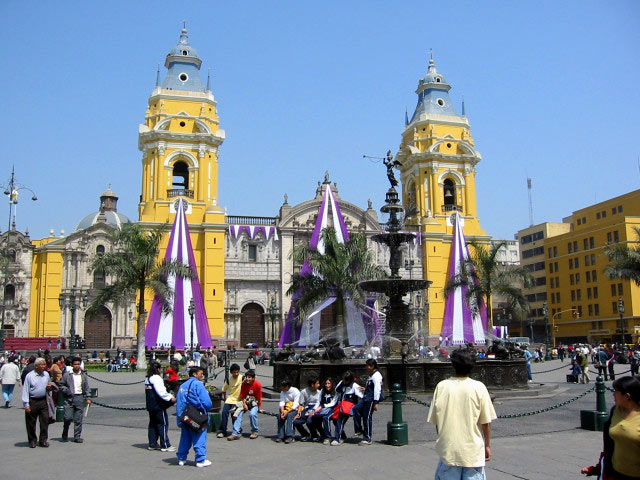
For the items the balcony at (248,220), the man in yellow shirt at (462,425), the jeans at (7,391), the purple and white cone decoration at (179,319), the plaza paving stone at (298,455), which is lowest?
the plaza paving stone at (298,455)

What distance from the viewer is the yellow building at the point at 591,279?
54406 mm

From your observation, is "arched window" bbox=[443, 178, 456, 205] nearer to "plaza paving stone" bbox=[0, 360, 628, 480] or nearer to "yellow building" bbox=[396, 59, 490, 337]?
"yellow building" bbox=[396, 59, 490, 337]

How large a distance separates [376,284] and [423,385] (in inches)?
173

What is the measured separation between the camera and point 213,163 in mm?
47688

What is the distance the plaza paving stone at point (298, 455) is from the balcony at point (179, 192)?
33846mm

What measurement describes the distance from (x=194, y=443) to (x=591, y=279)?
5640 cm

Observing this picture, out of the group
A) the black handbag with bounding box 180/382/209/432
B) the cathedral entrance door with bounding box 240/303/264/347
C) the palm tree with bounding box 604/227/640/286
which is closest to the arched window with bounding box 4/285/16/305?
the cathedral entrance door with bounding box 240/303/264/347

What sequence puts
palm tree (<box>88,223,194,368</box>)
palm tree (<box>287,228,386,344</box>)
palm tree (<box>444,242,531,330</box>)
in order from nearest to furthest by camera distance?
palm tree (<box>88,223,194,368</box>)
palm tree (<box>287,228,386,344</box>)
palm tree (<box>444,242,531,330</box>)

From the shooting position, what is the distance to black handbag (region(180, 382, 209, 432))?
28.6 ft

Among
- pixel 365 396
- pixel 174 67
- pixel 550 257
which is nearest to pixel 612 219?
pixel 550 257

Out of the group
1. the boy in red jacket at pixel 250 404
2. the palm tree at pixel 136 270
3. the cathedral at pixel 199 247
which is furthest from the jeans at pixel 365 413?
the cathedral at pixel 199 247

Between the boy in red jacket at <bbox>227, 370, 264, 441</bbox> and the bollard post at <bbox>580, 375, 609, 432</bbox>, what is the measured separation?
5891 millimetres

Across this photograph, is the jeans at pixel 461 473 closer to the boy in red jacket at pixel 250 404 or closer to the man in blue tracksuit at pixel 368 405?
the man in blue tracksuit at pixel 368 405

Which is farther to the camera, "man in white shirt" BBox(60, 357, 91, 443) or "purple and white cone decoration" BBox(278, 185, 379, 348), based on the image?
"purple and white cone decoration" BBox(278, 185, 379, 348)
